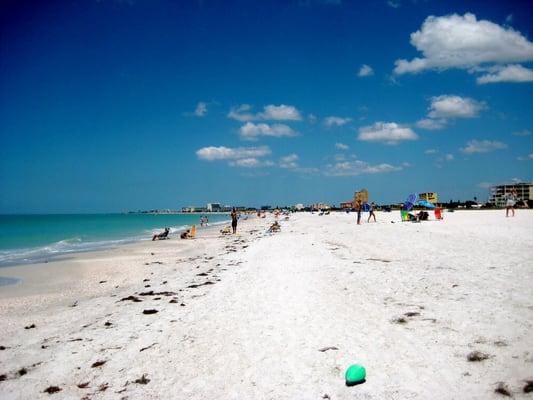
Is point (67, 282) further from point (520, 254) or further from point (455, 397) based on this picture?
point (520, 254)

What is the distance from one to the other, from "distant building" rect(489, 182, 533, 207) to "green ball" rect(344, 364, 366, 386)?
133m

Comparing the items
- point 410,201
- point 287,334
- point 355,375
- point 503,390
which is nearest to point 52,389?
point 287,334

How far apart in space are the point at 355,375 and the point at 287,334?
1745mm

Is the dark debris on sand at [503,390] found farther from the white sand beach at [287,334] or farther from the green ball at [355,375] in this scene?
the green ball at [355,375]

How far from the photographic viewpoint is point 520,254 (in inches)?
434

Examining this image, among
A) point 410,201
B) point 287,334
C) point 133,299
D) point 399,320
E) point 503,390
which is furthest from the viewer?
point 410,201

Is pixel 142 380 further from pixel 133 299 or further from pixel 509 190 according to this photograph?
pixel 509 190

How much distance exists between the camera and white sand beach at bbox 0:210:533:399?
4371mm

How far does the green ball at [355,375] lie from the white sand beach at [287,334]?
0.30 ft

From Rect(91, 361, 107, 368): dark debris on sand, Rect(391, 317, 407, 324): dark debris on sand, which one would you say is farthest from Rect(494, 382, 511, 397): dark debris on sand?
Rect(91, 361, 107, 368): dark debris on sand

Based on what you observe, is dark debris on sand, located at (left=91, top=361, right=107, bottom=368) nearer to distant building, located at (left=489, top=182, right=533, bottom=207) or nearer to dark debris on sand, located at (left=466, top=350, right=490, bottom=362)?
dark debris on sand, located at (left=466, top=350, right=490, bottom=362)

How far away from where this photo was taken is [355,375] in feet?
13.9

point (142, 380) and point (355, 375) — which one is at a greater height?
point (355, 375)

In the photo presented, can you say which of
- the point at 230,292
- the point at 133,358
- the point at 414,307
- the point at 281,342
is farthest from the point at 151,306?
the point at 414,307
